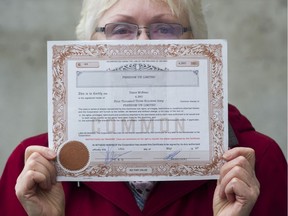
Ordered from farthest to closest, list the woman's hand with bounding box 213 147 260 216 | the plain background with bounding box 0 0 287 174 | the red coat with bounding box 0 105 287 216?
the plain background with bounding box 0 0 287 174, the red coat with bounding box 0 105 287 216, the woman's hand with bounding box 213 147 260 216

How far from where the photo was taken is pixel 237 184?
4.79ft

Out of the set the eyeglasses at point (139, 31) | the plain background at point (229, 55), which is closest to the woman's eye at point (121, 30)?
the eyeglasses at point (139, 31)

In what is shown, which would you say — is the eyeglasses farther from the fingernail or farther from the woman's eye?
the fingernail

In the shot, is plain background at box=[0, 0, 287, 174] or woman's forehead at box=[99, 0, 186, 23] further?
plain background at box=[0, 0, 287, 174]

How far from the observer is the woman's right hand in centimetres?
149

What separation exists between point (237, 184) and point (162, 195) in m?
0.27

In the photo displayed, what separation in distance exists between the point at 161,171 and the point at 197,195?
21 cm

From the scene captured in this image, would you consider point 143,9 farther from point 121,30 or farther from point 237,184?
point 237,184

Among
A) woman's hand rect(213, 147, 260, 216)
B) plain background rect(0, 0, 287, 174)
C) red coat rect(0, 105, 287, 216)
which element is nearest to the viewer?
woman's hand rect(213, 147, 260, 216)

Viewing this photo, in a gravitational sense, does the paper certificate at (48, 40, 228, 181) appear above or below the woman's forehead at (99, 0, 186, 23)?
below

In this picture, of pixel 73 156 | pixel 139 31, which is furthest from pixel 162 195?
pixel 139 31

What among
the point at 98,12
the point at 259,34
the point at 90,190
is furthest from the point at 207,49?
the point at 259,34
